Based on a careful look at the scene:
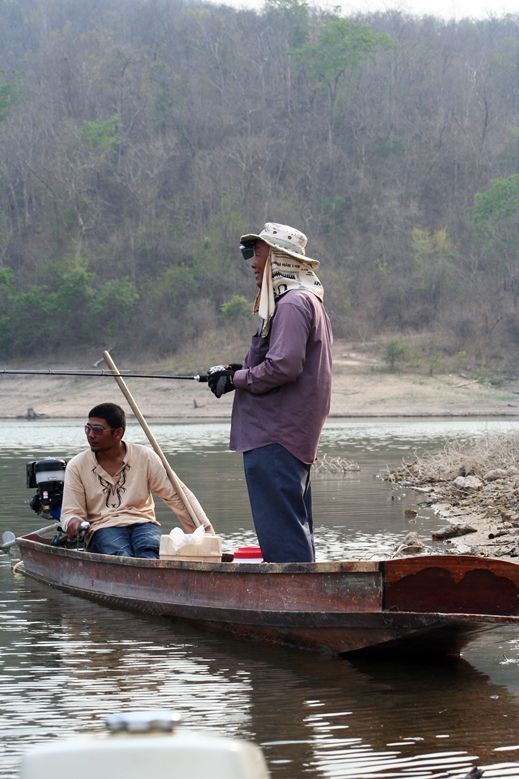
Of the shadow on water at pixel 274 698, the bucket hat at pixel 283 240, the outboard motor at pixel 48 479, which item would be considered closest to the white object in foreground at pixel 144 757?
the shadow on water at pixel 274 698

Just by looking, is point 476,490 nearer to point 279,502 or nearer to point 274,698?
point 279,502

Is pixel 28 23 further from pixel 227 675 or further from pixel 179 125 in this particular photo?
pixel 227 675

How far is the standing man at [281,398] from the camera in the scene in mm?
5891

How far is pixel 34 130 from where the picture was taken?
2516 inches

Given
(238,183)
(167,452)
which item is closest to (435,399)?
(167,452)

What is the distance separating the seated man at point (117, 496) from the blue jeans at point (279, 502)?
4.93 ft

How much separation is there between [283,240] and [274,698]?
2234mm

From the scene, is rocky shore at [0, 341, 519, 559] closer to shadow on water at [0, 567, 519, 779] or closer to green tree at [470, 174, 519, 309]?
green tree at [470, 174, 519, 309]

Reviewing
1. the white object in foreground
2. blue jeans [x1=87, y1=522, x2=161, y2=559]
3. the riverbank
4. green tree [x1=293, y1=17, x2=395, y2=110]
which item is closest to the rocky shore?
the riverbank

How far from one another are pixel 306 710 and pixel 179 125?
62775mm

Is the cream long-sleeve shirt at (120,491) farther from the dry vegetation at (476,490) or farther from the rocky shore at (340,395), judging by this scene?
the rocky shore at (340,395)

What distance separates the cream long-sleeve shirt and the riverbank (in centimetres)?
2683

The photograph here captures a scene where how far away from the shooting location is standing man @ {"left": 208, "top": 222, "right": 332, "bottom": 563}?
5.89m

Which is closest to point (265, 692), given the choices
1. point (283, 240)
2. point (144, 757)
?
point (283, 240)
